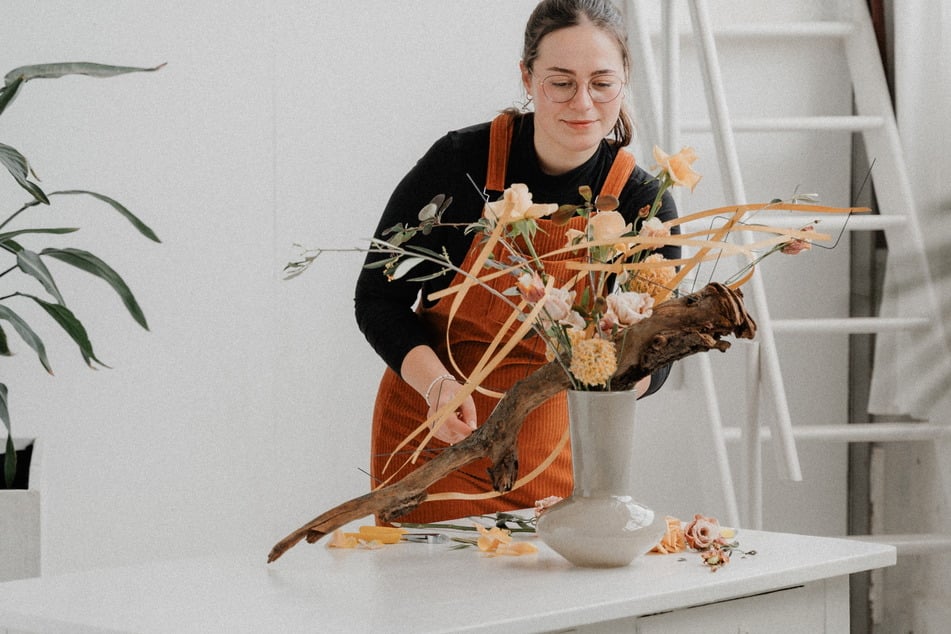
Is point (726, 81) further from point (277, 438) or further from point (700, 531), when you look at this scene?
point (700, 531)

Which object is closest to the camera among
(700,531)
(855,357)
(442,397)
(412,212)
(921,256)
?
(700,531)

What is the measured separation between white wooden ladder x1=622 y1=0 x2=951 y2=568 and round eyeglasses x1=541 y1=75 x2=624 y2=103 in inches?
31.6

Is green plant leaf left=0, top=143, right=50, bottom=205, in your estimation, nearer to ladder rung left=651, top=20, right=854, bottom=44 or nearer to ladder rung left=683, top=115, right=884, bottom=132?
ladder rung left=683, top=115, right=884, bottom=132

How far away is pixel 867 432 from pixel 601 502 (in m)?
1.65

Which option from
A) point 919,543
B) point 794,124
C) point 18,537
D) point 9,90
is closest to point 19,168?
point 9,90

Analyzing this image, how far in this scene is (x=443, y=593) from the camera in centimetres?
133

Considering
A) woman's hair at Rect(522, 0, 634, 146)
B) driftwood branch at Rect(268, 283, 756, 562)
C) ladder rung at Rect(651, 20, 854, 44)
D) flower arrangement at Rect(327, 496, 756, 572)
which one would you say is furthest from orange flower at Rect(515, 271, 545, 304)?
ladder rung at Rect(651, 20, 854, 44)

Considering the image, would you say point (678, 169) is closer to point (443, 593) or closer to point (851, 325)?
point (443, 593)

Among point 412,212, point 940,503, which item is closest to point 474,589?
point 412,212

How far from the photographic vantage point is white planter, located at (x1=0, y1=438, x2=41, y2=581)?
242 centimetres

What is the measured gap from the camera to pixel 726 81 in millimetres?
3430

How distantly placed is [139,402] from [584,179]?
151 cm

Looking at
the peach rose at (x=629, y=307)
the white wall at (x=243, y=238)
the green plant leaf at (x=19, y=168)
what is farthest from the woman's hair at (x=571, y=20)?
the white wall at (x=243, y=238)

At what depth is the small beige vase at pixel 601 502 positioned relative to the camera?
143cm
